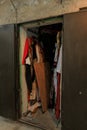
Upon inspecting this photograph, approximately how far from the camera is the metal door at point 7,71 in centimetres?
311

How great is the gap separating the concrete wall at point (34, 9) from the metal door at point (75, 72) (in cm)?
30

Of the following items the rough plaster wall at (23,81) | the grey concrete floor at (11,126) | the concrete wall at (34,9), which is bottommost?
the grey concrete floor at (11,126)

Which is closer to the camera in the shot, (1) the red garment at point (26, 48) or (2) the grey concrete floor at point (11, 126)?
(2) the grey concrete floor at point (11, 126)

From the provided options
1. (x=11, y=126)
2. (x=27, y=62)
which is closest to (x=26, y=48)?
(x=27, y=62)

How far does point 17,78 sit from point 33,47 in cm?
81

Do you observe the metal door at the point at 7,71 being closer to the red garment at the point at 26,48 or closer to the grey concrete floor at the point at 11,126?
the grey concrete floor at the point at 11,126

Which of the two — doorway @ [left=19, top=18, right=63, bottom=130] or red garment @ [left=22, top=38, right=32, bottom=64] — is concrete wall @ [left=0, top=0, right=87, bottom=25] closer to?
doorway @ [left=19, top=18, right=63, bottom=130]

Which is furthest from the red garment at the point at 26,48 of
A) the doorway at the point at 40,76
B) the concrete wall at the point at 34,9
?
the concrete wall at the point at 34,9

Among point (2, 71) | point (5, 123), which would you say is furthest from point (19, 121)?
point (2, 71)

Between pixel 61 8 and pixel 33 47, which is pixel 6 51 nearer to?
pixel 33 47

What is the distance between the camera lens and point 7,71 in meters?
3.20

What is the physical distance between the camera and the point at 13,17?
3.26m

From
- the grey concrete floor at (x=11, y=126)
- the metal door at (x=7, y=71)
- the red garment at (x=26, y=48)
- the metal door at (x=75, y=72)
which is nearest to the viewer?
the metal door at (x=75, y=72)

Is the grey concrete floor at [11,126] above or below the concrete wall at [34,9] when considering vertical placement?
below
